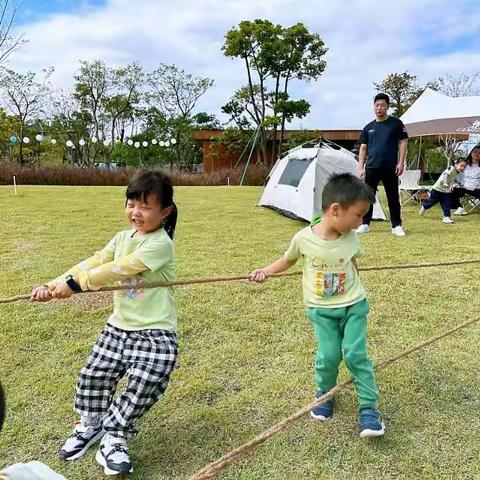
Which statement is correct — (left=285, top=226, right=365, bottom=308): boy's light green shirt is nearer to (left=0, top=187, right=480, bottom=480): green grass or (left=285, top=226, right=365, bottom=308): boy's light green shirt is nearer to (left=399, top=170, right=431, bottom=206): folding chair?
(left=0, top=187, right=480, bottom=480): green grass

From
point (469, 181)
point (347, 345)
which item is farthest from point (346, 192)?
point (469, 181)

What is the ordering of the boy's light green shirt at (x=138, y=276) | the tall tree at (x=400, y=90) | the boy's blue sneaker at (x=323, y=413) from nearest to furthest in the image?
1. the boy's light green shirt at (x=138, y=276)
2. the boy's blue sneaker at (x=323, y=413)
3. the tall tree at (x=400, y=90)

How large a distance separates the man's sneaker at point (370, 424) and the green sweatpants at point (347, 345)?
0.10ft

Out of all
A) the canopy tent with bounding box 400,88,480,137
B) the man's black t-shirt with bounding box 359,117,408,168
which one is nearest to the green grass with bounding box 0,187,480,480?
the man's black t-shirt with bounding box 359,117,408,168

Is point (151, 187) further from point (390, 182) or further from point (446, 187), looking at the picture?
point (446, 187)

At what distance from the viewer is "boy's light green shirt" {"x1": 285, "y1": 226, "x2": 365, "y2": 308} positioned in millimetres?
2148

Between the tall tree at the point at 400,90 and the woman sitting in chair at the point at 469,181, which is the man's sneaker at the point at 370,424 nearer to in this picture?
the woman sitting in chair at the point at 469,181

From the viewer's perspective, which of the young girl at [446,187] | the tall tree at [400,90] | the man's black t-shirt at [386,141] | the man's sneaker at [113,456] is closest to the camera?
the man's sneaker at [113,456]

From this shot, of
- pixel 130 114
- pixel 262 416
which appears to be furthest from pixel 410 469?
pixel 130 114

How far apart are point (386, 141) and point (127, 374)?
5110 mm

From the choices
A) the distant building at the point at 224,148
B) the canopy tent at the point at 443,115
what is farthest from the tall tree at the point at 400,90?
the canopy tent at the point at 443,115

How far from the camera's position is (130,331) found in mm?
1992

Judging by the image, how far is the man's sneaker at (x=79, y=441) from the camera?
6.39 feet

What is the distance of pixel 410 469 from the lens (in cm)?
188
